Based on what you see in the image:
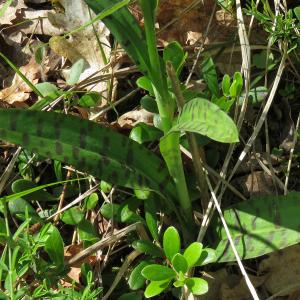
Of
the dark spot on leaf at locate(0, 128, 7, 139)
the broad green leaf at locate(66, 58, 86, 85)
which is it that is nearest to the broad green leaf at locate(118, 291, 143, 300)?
the dark spot on leaf at locate(0, 128, 7, 139)

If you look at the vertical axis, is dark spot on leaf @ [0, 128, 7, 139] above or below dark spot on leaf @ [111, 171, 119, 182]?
above

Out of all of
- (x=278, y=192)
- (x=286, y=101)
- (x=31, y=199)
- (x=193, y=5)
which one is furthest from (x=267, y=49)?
(x=31, y=199)

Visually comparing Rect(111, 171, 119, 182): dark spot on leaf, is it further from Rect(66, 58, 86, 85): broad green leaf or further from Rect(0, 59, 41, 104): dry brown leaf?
Rect(0, 59, 41, 104): dry brown leaf

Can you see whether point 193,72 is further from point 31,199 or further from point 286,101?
point 31,199

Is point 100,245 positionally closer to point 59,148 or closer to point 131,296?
point 131,296

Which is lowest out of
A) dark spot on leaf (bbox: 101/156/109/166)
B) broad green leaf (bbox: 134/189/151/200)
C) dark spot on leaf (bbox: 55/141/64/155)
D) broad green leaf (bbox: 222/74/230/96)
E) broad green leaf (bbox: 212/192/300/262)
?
broad green leaf (bbox: 212/192/300/262)

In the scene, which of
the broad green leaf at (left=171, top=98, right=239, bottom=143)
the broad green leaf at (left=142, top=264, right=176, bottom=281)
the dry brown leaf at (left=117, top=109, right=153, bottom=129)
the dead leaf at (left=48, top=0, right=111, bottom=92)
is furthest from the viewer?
the dead leaf at (left=48, top=0, right=111, bottom=92)

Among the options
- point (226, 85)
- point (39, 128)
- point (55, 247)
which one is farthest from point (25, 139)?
point (226, 85)
